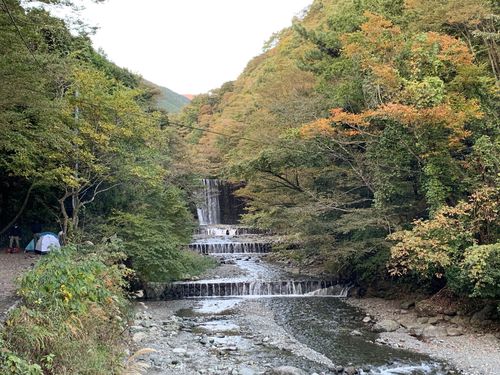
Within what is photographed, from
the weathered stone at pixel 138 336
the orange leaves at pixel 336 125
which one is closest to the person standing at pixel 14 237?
the weathered stone at pixel 138 336

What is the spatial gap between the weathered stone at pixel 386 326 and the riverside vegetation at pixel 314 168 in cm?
128

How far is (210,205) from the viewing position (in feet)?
108

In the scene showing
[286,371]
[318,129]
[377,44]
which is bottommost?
[286,371]

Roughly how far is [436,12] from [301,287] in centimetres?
1028

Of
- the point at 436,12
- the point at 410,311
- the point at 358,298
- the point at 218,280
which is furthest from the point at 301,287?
the point at 436,12

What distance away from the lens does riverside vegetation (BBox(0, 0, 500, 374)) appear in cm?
787

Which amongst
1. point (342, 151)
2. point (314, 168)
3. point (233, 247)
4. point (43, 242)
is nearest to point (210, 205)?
point (233, 247)

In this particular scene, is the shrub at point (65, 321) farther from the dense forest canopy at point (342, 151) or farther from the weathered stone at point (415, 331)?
the weathered stone at point (415, 331)

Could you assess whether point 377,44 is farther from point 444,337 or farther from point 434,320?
point 444,337

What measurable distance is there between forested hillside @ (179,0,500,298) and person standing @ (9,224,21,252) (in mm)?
8346

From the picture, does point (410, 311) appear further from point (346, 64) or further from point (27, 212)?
point (27, 212)

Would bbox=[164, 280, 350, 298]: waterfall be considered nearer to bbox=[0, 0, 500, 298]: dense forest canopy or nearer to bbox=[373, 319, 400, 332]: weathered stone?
bbox=[0, 0, 500, 298]: dense forest canopy

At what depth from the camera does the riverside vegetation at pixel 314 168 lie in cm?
787

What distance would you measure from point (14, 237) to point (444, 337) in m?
14.5
